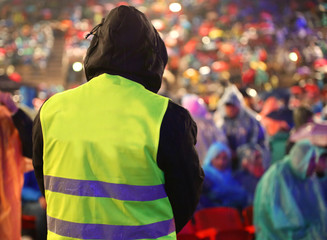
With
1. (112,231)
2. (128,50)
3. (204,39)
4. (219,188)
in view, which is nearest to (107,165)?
(112,231)

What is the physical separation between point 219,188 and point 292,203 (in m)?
1.16

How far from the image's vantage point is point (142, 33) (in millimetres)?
1895

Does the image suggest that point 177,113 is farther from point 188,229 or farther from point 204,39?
point 204,39

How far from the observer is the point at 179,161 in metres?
1.76

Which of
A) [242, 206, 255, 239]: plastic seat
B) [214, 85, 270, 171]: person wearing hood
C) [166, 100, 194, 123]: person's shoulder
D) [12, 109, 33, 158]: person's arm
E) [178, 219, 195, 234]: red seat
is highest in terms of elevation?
[166, 100, 194, 123]: person's shoulder

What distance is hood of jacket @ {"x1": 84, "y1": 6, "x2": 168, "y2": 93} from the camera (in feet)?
6.13

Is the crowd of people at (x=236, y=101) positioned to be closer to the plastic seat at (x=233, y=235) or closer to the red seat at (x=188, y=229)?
the plastic seat at (x=233, y=235)

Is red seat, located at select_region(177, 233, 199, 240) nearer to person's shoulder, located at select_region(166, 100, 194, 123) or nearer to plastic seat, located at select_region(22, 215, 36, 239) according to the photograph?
plastic seat, located at select_region(22, 215, 36, 239)

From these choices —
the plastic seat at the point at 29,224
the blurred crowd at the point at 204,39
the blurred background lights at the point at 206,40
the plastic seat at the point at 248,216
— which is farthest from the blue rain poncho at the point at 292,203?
the blurred background lights at the point at 206,40

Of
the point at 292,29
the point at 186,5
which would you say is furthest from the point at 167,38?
the point at 186,5

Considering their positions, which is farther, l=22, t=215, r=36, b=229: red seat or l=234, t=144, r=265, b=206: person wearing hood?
l=234, t=144, r=265, b=206: person wearing hood

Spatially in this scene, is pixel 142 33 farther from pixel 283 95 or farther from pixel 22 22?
pixel 22 22

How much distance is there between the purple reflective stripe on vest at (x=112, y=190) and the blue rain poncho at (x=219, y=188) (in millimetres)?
3517

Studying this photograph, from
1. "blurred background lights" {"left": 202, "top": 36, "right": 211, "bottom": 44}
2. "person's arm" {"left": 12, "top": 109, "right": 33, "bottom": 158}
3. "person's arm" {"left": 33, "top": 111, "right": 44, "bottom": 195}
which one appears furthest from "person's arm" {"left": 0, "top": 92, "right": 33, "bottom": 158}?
"blurred background lights" {"left": 202, "top": 36, "right": 211, "bottom": 44}
